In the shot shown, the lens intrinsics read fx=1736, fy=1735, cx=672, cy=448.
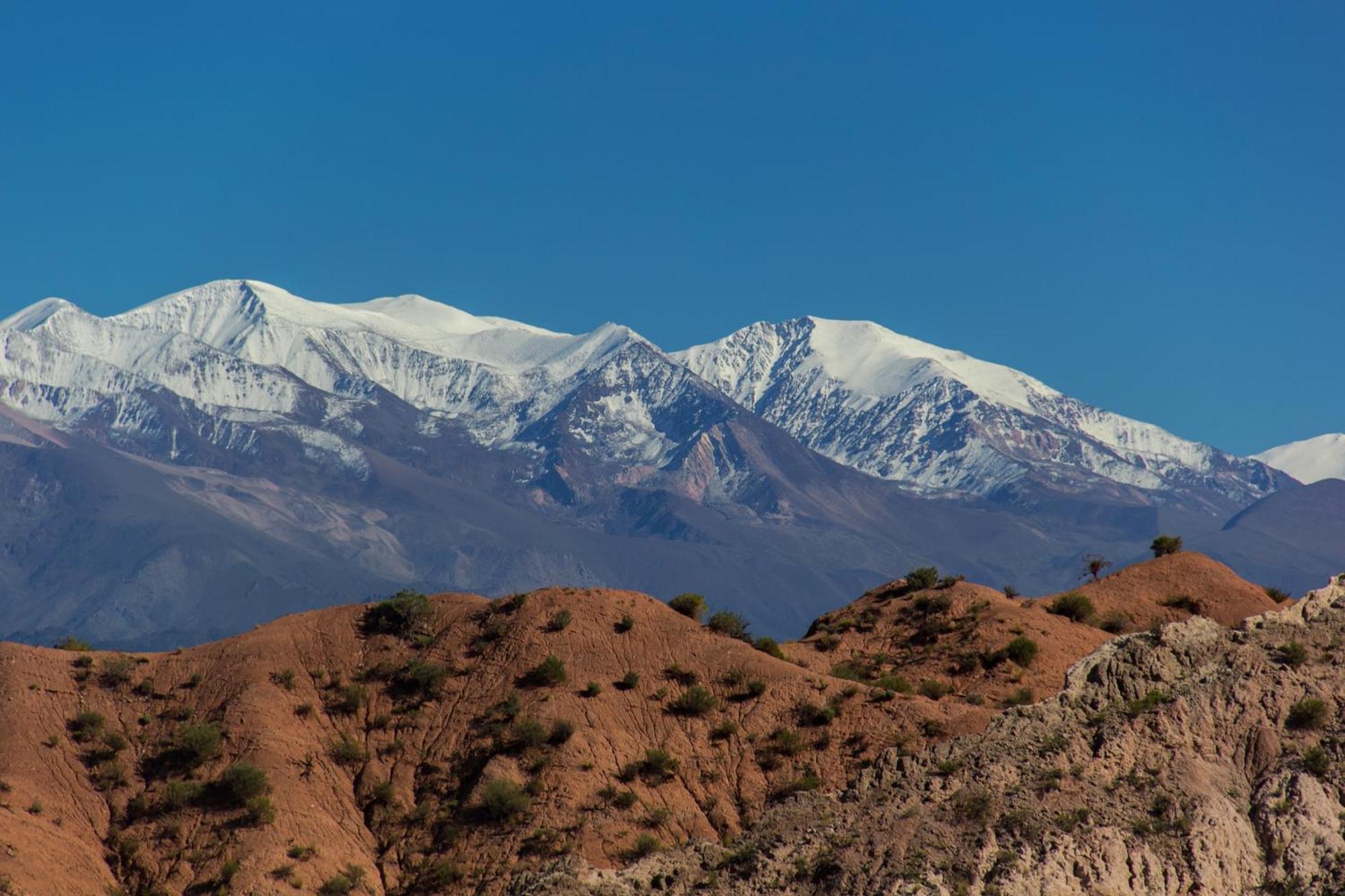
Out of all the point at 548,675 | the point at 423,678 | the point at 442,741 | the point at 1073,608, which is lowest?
the point at 442,741

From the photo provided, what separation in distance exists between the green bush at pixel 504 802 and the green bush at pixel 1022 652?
22382 mm

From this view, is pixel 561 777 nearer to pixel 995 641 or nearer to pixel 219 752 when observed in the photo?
pixel 219 752

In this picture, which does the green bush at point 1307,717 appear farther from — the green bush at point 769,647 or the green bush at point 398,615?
the green bush at point 398,615

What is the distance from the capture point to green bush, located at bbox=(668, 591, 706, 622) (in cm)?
8106

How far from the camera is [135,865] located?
201 feet

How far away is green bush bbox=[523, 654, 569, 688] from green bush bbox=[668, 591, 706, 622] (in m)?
11.5

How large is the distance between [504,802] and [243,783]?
9.67m

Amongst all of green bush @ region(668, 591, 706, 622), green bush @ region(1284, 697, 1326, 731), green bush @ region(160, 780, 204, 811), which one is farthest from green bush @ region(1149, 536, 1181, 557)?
green bush @ region(160, 780, 204, 811)

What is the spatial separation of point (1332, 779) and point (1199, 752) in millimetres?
4488

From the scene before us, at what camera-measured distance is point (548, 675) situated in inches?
2744

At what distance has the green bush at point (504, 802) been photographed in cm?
6203

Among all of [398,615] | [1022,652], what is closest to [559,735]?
[398,615]

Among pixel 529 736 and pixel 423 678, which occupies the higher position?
pixel 423 678

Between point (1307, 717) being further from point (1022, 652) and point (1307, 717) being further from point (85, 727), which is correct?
point (85, 727)
